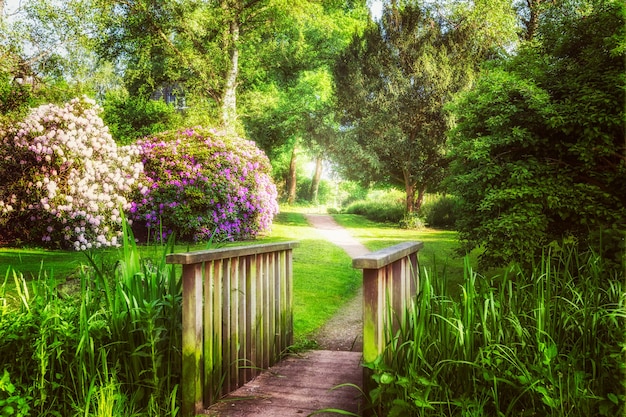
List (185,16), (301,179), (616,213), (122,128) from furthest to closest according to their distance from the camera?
(301,179), (122,128), (185,16), (616,213)

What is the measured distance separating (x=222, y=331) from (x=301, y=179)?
131 feet

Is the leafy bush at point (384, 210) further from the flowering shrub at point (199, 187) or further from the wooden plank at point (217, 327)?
the wooden plank at point (217, 327)

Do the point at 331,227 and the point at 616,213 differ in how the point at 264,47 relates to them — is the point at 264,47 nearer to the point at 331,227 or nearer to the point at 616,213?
the point at 331,227

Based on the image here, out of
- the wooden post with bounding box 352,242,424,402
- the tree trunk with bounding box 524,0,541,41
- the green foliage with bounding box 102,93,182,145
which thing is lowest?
the wooden post with bounding box 352,242,424,402

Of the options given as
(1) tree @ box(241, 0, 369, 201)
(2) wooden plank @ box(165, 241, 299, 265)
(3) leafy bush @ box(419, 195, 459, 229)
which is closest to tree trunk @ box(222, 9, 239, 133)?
(1) tree @ box(241, 0, 369, 201)

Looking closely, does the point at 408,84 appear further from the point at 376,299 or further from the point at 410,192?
the point at 376,299

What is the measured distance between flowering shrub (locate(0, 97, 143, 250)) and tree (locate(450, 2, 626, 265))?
315 inches

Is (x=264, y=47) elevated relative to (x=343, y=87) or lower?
elevated

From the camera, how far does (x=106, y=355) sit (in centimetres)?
307

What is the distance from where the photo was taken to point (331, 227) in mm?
20656

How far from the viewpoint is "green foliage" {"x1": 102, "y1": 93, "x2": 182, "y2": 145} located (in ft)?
65.3

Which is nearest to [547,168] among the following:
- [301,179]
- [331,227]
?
[331,227]

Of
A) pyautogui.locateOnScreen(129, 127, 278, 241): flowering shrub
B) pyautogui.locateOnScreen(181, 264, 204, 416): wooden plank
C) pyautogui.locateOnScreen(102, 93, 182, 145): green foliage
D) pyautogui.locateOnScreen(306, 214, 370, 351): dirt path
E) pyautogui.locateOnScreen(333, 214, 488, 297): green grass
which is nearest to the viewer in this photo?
pyautogui.locateOnScreen(181, 264, 204, 416): wooden plank

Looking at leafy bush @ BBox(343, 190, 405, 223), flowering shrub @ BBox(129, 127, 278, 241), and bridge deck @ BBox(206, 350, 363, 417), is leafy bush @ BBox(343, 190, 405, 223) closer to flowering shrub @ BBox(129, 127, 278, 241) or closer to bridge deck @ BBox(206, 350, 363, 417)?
flowering shrub @ BBox(129, 127, 278, 241)
